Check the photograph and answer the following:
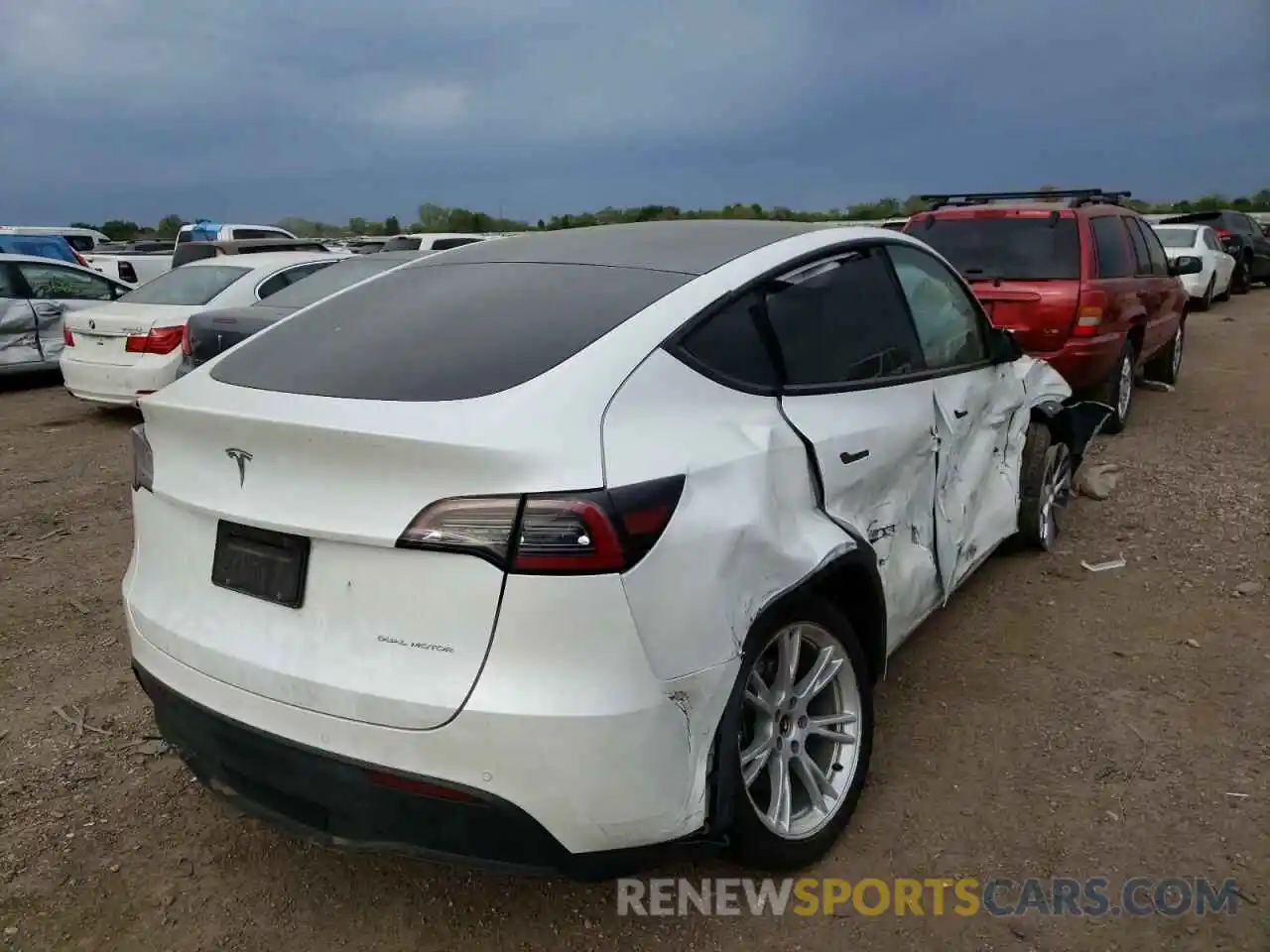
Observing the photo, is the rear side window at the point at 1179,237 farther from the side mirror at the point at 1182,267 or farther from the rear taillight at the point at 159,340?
the rear taillight at the point at 159,340

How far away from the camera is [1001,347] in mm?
4266

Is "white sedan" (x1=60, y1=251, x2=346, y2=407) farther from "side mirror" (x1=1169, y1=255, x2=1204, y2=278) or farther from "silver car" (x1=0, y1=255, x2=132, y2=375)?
"side mirror" (x1=1169, y1=255, x2=1204, y2=278)

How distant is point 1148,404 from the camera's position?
8.90 m

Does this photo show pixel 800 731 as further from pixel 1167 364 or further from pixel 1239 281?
pixel 1239 281

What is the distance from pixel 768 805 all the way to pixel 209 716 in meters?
1.44

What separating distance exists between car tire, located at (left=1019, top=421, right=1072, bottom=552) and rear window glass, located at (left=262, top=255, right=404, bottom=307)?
5160 millimetres

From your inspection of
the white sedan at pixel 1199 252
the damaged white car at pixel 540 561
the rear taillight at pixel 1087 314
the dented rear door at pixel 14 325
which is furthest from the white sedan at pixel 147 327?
the white sedan at pixel 1199 252

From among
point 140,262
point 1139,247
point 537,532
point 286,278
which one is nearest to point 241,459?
point 537,532

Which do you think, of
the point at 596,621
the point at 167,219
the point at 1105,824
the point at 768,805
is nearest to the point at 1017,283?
the point at 1105,824

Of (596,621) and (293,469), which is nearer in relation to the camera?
(596,621)

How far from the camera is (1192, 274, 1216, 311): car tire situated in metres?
17.1

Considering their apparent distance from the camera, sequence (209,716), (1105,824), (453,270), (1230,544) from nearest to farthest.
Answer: (209,716)
(1105,824)
(453,270)
(1230,544)

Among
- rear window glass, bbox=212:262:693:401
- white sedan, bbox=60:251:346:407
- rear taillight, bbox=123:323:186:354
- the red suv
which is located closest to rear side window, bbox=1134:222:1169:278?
the red suv

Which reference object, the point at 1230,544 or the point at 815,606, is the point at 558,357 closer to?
the point at 815,606
